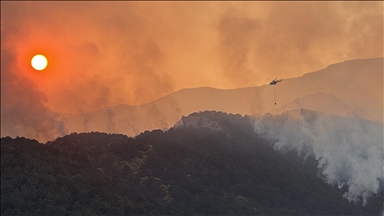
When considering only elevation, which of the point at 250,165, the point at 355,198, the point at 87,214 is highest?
the point at 250,165

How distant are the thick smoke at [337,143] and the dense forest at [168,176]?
346 cm

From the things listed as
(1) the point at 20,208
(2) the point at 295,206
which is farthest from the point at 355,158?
(1) the point at 20,208

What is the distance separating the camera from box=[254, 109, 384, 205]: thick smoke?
5610 inches

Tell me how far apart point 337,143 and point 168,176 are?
51.0 m

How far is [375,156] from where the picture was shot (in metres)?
145

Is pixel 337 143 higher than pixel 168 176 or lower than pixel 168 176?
higher

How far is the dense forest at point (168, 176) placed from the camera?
92.8 m

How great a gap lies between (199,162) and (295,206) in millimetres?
24093

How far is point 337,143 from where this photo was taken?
504ft

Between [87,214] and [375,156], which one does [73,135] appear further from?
[375,156]

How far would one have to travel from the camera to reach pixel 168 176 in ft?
419

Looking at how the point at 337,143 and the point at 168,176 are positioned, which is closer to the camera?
the point at 168,176

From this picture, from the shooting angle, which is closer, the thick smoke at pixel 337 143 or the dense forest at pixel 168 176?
the dense forest at pixel 168 176

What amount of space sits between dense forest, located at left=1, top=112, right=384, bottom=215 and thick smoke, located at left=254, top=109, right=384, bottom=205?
11.4 feet
